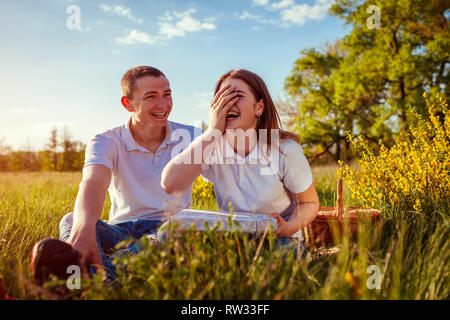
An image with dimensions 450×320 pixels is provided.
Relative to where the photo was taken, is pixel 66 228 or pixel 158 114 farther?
pixel 158 114

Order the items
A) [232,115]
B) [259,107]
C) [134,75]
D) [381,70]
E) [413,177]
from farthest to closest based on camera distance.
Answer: [381,70] → [413,177] → [134,75] → [259,107] → [232,115]

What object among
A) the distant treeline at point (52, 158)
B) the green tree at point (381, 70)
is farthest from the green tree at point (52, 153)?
the green tree at point (381, 70)

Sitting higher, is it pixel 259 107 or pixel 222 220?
pixel 259 107

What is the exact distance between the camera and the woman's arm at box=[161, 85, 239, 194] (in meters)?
2.21

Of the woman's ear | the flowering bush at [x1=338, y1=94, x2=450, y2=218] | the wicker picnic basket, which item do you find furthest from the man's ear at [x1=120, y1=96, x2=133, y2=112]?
the flowering bush at [x1=338, y1=94, x2=450, y2=218]

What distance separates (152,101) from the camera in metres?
3.21

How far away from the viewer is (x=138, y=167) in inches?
125

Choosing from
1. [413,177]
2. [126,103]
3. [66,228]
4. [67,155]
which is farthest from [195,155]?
[67,155]

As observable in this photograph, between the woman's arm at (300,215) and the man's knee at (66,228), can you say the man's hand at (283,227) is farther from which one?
the man's knee at (66,228)

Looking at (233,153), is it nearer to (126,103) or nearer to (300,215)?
(300,215)

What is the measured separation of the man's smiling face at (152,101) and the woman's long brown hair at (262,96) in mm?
867

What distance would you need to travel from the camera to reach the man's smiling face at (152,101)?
3209 millimetres

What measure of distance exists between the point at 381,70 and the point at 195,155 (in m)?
14.5
